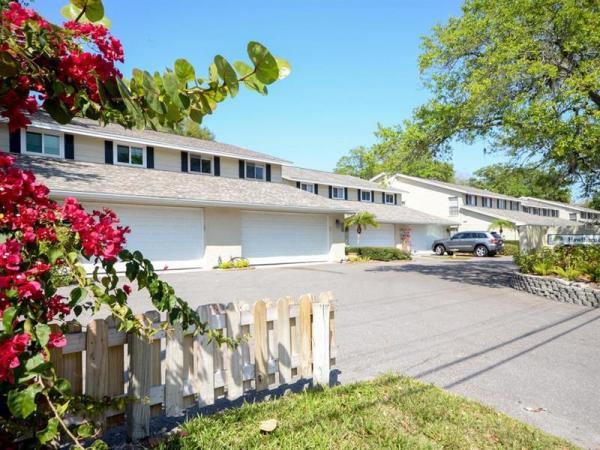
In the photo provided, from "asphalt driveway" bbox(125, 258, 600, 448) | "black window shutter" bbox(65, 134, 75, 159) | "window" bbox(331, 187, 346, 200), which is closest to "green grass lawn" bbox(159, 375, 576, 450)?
"asphalt driveway" bbox(125, 258, 600, 448)

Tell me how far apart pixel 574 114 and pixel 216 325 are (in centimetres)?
1224

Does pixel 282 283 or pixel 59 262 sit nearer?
pixel 59 262

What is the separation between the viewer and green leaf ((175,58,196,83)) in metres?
1.68

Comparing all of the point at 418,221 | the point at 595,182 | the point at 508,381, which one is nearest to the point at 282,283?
the point at 508,381

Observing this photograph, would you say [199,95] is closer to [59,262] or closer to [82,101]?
[82,101]

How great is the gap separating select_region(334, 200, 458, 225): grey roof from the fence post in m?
22.3

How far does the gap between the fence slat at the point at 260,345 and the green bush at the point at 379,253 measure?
20.2 meters

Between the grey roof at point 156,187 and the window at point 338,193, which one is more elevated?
the window at point 338,193

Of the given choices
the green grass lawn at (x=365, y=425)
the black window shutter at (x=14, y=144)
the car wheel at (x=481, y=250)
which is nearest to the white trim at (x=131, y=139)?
the black window shutter at (x=14, y=144)

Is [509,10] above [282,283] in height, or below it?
above

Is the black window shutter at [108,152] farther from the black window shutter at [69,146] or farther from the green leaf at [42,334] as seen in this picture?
the green leaf at [42,334]

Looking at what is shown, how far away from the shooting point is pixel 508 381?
482cm

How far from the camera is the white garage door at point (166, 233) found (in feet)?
49.7

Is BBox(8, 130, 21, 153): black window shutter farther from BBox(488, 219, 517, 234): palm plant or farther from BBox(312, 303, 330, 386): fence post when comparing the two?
BBox(488, 219, 517, 234): palm plant
